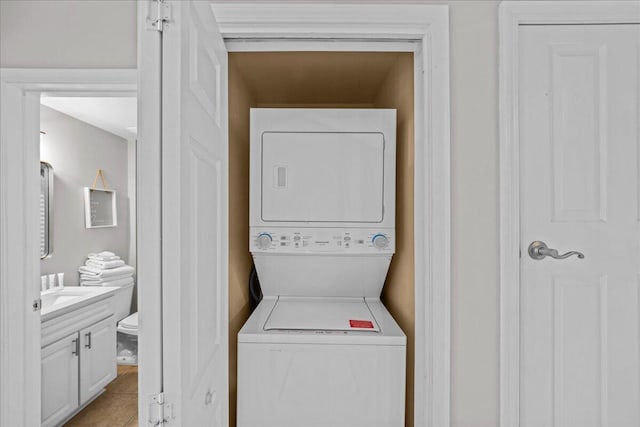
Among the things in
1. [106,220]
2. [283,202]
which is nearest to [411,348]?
[283,202]

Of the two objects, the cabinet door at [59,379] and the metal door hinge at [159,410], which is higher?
the metal door hinge at [159,410]

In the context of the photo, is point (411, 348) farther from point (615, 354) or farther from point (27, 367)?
point (27, 367)

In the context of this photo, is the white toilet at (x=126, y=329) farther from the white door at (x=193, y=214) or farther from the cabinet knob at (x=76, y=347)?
the white door at (x=193, y=214)

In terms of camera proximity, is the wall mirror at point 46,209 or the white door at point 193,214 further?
the wall mirror at point 46,209

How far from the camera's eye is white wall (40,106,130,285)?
3.28m

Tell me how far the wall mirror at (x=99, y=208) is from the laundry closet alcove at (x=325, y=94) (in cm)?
237

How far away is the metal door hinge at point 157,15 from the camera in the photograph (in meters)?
0.79

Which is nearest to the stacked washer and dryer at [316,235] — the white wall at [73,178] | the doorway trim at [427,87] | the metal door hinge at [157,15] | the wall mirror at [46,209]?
the doorway trim at [427,87]

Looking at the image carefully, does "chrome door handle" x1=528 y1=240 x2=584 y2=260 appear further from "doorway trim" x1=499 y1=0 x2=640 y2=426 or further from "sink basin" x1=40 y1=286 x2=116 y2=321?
"sink basin" x1=40 y1=286 x2=116 y2=321

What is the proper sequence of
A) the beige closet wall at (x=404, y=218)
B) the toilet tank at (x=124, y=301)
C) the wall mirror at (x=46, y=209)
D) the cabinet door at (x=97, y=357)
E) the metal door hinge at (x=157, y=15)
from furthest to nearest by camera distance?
the toilet tank at (x=124, y=301) → the wall mirror at (x=46, y=209) → the cabinet door at (x=97, y=357) → the beige closet wall at (x=404, y=218) → the metal door hinge at (x=157, y=15)

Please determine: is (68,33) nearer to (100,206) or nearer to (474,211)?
(474,211)

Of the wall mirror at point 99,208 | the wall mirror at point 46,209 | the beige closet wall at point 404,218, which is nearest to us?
the beige closet wall at point 404,218

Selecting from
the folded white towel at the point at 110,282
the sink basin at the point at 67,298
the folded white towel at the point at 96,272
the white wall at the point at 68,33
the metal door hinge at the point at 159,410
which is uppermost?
the white wall at the point at 68,33

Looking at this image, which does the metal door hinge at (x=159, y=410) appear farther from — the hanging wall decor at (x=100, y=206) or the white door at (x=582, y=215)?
the hanging wall decor at (x=100, y=206)
